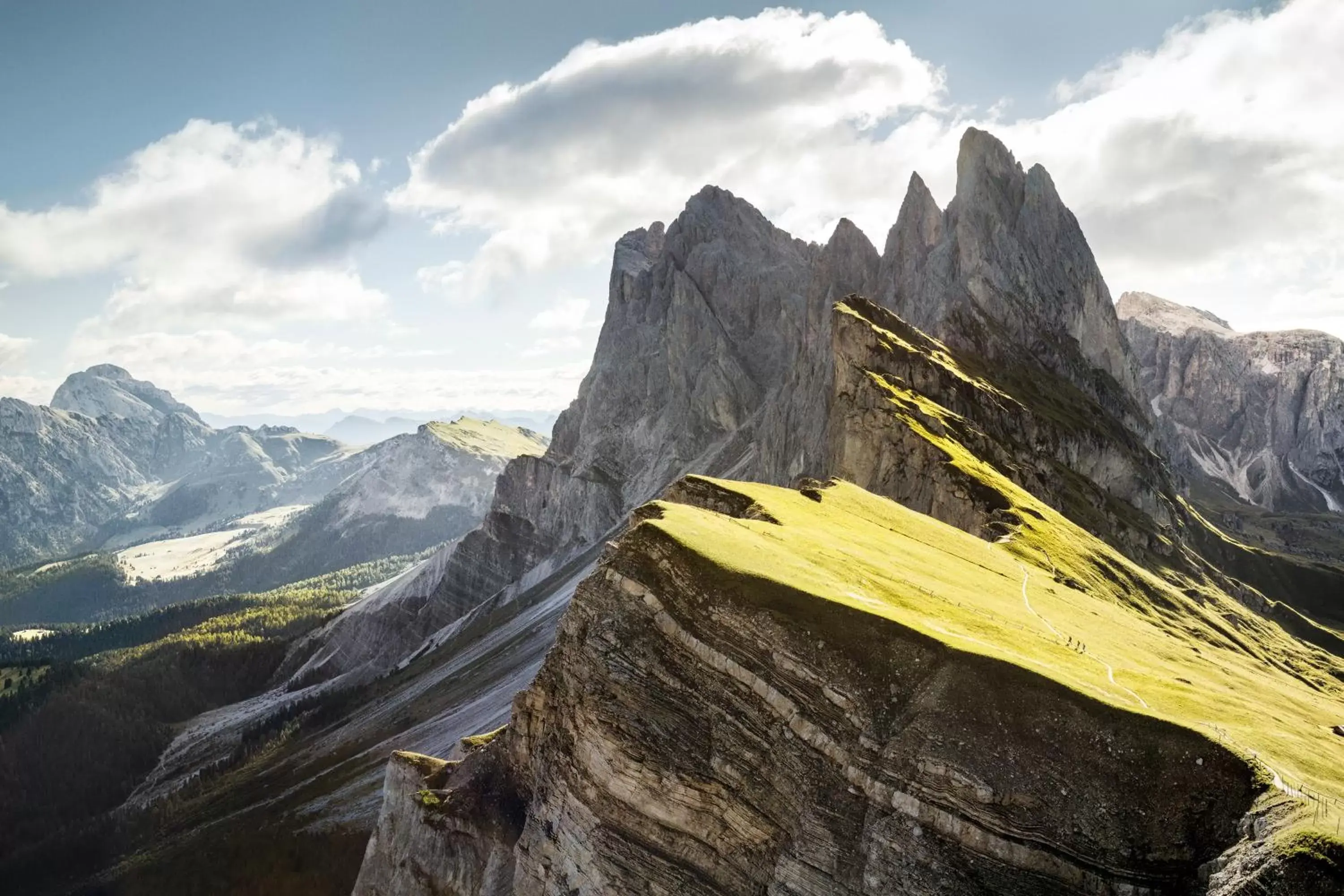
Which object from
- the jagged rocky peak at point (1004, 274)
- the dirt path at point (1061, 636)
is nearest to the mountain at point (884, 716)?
the dirt path at point (1061, 636)

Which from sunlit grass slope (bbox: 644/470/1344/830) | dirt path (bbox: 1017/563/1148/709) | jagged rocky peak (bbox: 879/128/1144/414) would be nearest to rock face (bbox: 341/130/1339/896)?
dirt path (bbox: 1017/563/1148/709)

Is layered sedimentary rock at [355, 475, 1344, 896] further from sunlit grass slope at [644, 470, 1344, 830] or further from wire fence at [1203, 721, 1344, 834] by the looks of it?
wire fence at [1203, 721, 1344, 834]

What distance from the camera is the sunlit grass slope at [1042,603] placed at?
28.6 m

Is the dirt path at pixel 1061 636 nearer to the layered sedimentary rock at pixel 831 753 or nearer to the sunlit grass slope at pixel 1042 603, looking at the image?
the sunlit grass slope at pixel 1042 603

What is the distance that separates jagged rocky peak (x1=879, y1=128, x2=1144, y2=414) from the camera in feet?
468

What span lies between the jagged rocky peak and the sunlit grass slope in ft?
204

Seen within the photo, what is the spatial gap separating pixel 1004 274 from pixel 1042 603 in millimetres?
116045

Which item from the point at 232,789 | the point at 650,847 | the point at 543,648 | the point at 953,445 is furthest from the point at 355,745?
the point at 650,847

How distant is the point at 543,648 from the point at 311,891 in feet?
152

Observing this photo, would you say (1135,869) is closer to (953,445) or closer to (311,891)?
(953,445)

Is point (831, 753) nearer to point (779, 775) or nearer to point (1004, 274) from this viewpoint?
point (779, 775)

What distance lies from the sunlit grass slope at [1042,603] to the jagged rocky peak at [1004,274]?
62.2 meters

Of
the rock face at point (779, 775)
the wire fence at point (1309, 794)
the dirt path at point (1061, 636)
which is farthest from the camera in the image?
the dirt path at point (1061, 636)

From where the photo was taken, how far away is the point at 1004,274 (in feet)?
487
